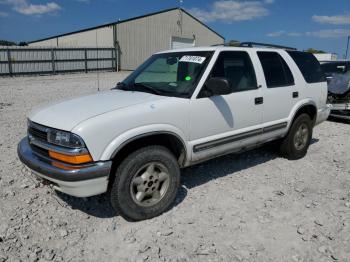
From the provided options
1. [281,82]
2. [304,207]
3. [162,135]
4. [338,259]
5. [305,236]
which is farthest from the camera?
[281,82]

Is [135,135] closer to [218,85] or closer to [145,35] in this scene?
[218,85]

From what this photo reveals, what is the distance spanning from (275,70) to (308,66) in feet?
3.36

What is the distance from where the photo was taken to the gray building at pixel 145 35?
89.7ft

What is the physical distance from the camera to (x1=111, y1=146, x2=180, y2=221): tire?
10.8 ft

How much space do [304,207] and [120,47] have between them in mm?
25353

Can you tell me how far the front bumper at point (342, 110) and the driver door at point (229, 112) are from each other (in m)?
5.05

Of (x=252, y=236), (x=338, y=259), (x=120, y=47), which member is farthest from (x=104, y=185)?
(x=120, y=47)

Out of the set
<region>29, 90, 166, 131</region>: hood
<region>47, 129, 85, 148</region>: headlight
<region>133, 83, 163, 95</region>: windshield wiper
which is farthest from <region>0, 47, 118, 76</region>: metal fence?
<region>47, 129, 85, 148</region>: headlight

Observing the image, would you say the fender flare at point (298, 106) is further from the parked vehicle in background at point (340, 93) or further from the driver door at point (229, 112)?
the parked vehicle in background at point (340, 93)

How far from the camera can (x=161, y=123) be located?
346cm

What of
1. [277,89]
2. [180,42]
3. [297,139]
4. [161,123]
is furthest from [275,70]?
[180,42]

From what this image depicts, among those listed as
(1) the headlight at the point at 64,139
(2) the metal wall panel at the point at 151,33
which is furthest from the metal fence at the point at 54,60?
(1) the headlight at the point at 64,139

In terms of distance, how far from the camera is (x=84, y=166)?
3027 mm

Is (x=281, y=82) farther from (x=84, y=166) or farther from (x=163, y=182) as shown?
(x=84, y=166)
